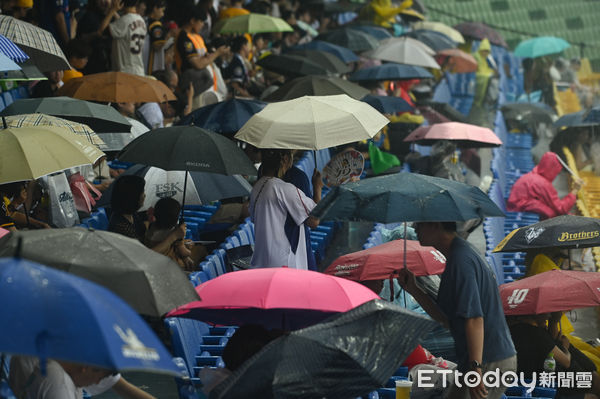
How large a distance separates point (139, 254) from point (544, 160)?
10602 mm

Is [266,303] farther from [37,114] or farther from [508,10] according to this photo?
[508,10]

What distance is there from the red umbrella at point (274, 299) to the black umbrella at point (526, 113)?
19839 millimetres

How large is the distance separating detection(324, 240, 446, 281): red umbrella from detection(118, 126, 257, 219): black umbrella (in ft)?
2.99

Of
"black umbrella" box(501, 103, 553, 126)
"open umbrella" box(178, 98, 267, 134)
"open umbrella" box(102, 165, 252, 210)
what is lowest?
"black umbrella" box(501, 103, 553, 126)

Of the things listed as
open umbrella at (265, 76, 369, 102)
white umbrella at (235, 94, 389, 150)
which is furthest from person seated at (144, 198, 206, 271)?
open umbrella at (265, 76, 369, 102)

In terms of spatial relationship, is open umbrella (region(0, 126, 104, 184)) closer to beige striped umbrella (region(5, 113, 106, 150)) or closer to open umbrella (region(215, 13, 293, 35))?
beige striped umbrella (region(5, 113, 106, 150))

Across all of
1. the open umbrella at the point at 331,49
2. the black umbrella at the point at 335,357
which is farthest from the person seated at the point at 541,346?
the open umbrella at the point at 331,49

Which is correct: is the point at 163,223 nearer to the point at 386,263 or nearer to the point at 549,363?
the point at 386,263

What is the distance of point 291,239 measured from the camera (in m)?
7.39

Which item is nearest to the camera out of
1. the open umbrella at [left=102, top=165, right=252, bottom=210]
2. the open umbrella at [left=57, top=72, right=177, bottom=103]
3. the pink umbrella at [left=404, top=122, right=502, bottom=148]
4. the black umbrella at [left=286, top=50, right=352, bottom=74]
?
the open umbrella at [left=102, top=165, right=252, bottom=210]

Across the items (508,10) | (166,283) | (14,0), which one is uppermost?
(14,0)

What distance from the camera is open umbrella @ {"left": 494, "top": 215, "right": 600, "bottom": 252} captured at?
887 cm

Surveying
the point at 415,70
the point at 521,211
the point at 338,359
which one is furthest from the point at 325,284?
the point at 415,70

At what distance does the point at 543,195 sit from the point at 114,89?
6.81m
